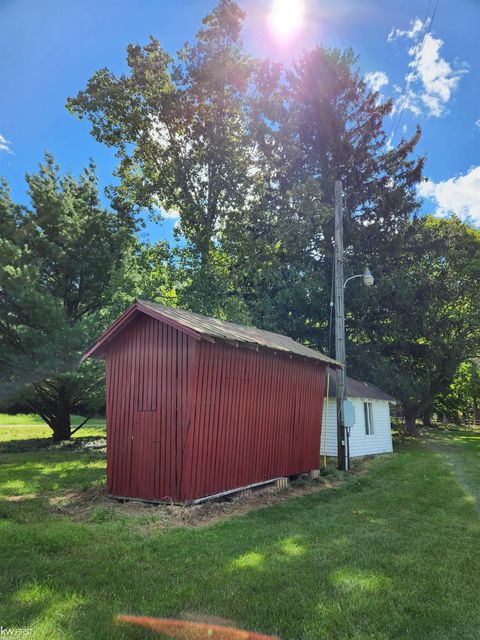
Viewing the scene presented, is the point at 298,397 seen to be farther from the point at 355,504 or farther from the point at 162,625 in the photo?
the point at 162,625

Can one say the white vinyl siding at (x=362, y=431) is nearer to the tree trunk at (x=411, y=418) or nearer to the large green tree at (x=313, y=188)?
the large green tree at (x=313, y=188)

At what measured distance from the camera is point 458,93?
11.7 meters

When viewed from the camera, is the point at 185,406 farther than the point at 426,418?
No

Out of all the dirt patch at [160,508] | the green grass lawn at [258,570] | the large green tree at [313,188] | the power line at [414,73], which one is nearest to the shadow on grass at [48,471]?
the green grass lawn at [258,570]

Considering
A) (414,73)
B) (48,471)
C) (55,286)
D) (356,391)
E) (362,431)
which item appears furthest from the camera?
(55,286)

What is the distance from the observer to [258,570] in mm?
4320

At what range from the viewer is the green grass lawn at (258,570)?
327cm

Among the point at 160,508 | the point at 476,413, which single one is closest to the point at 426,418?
the point at 476,413

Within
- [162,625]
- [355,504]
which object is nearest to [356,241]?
[355,504]

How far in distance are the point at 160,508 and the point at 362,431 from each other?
1201 centimetres

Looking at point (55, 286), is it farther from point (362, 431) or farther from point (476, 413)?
point (476, 413)

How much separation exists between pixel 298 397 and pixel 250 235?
13.4 m

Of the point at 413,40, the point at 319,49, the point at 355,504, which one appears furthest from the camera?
the point at 319,49

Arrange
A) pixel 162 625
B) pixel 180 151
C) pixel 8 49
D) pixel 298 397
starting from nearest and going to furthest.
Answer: pixel 162 625
pixel 298 397
pixel 8 49
pixel 180 151
